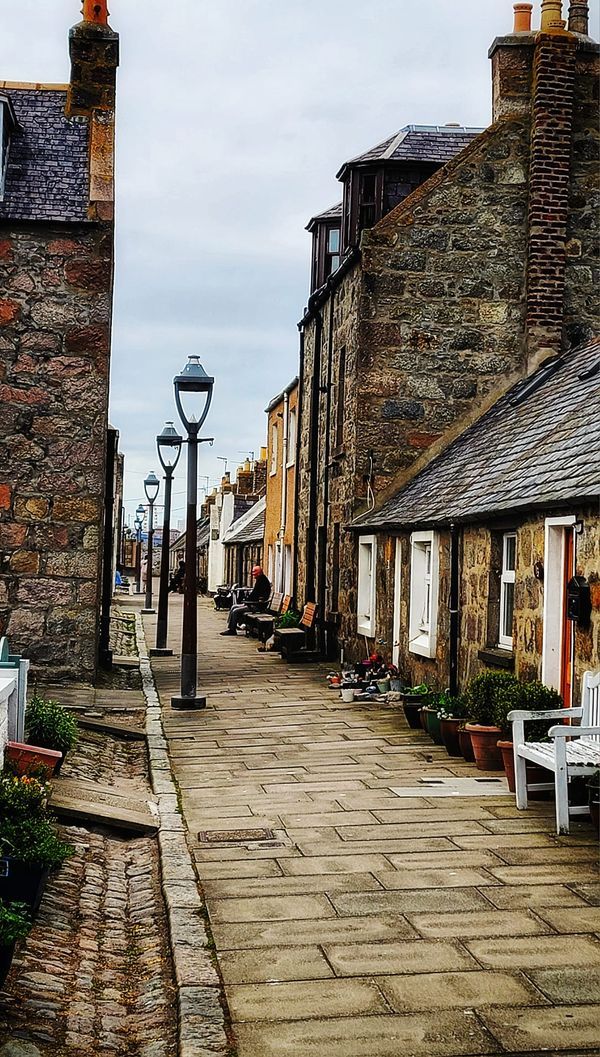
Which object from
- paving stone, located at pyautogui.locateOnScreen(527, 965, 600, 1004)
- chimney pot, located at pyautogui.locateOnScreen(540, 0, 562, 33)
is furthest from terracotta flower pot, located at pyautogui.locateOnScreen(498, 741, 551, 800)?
chimney pot, located at pyautogui.locateOnScreen(540, 0, 562, 33)

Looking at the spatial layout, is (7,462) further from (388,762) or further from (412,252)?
(412,252)

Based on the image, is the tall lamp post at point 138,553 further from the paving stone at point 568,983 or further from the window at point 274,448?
the paving stone at point 568,983

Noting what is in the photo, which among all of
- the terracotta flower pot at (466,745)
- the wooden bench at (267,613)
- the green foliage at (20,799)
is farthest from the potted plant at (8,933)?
the wooden bench at (267,613)

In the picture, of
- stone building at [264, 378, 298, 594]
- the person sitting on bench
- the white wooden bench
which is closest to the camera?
the white wooden bench

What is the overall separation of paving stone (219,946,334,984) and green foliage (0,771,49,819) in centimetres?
120

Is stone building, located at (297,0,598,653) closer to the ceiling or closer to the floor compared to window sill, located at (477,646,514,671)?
closer to the ceiling

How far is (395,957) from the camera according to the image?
5.29m

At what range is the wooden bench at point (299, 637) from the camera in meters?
21.2

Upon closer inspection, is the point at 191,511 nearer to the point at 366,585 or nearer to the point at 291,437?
the point at 366,585

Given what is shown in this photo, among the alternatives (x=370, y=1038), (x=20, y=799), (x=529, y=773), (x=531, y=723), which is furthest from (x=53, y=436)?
(x=370, y=1038)

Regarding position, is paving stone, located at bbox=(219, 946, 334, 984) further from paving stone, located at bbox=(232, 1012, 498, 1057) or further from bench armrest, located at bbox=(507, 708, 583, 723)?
bench armrest, located at bbox=(507, 708, 583, 723)

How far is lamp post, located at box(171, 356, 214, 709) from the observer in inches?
564

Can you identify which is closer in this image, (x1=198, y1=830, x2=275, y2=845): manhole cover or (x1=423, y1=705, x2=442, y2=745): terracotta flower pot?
(x1=198, y1=830, x2=275, y2=845): manhole cover

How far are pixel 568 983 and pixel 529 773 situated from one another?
13.4 ft
